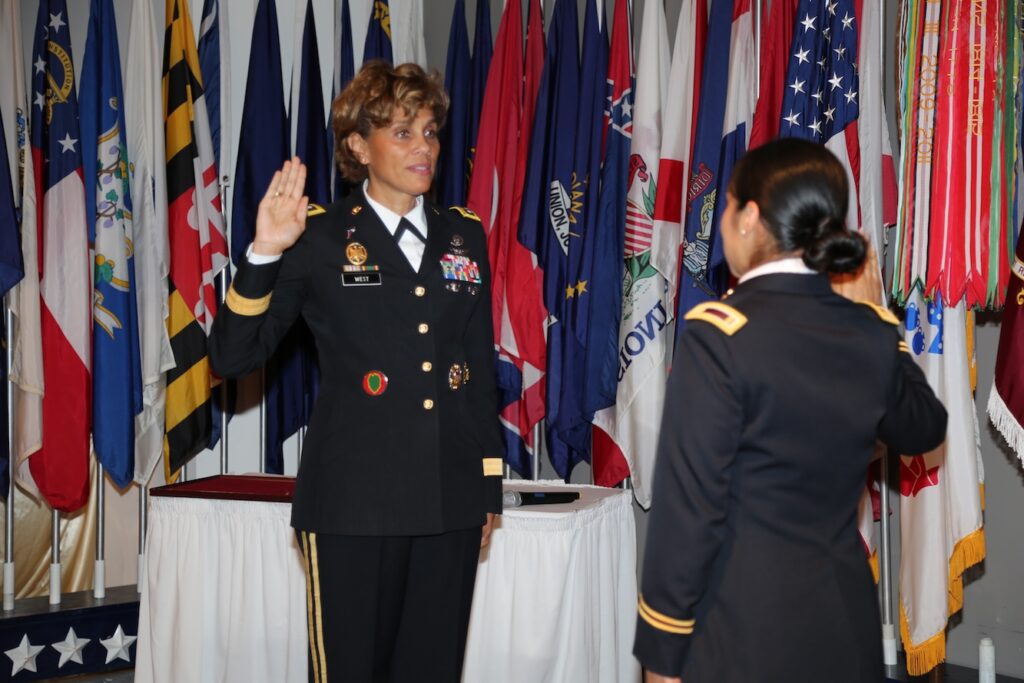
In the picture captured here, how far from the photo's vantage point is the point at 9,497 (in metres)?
3.75

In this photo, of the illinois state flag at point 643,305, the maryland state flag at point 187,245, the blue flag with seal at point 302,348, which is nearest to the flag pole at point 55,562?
the maryland state flag at point 187,245

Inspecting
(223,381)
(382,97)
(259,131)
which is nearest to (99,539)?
(223,381)

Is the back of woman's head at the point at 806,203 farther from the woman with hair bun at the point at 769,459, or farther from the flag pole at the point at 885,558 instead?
the flag pole at the point at 885,558

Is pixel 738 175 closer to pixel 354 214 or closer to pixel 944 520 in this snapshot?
pixel 354 214

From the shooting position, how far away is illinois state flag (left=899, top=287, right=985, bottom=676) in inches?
123

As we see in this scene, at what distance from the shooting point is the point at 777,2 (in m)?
3.49

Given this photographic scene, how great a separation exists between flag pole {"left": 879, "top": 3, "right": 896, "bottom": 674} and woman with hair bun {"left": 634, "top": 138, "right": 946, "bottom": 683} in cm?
184

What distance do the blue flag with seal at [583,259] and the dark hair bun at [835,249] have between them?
230 centimetres

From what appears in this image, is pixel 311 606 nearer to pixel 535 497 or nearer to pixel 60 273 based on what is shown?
pixel 535 497

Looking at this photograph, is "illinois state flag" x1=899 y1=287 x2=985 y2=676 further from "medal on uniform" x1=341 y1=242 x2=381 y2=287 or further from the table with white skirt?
"medal on uniform" x1=341 y1=242 x2=381 y2=287

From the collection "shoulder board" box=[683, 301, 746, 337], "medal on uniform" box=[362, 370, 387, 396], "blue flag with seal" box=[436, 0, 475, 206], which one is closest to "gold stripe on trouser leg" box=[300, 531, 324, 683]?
"medal on uniform" box=[362, 370, 387, 396]

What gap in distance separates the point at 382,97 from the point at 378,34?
7.51 ft

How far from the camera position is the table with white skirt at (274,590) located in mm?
2848

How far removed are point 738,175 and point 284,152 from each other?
2870 mm
